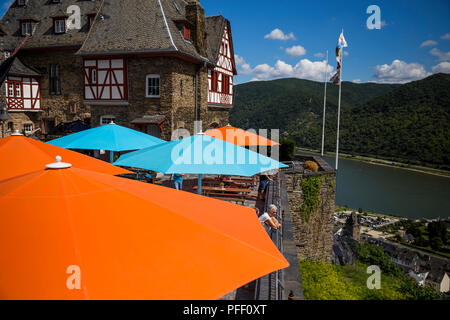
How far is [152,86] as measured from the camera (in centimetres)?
1755

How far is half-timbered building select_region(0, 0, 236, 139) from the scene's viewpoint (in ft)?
56.9

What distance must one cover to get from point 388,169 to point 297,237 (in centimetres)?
8270

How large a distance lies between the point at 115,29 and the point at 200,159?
47.8 feet

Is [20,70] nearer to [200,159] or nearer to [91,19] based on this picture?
[91,19]

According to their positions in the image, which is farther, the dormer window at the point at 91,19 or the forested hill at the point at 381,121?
the forested hill at the point at 381,121

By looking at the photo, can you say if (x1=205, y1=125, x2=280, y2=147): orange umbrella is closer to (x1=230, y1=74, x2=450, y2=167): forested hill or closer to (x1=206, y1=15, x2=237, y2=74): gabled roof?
(x1=206, y1=15, x2=237, y2=74): gabled roof

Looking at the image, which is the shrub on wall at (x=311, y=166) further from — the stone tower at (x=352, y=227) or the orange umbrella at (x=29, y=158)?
the stone tower at (x=352, y=227)

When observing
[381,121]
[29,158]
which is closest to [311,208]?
[29,158]

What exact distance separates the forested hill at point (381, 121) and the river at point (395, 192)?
11.6 m

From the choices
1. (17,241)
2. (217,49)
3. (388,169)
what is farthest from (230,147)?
(388,169)

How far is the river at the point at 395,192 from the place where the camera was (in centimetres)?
6769

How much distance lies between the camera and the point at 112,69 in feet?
58.5

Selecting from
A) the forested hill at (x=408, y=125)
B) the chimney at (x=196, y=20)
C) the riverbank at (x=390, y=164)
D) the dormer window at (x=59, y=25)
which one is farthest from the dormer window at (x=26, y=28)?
the forested hill at (x=408, y=125)

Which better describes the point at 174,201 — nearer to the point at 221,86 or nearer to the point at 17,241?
the point at 17,241
